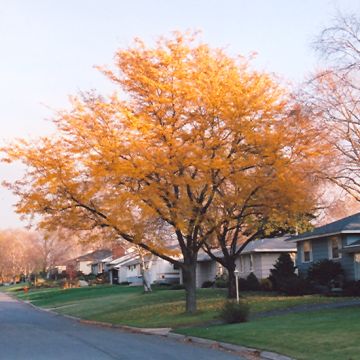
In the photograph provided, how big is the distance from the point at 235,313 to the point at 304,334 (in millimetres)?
6170

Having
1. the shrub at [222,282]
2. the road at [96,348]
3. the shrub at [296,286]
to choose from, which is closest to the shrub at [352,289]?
the shrub at [296,286]

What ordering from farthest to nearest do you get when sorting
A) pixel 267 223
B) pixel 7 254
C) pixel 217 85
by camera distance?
pixel 7 254 < pixel 267 223 < pixel 217 85

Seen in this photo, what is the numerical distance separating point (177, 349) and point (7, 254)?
440 ft

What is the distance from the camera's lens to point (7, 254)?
481ft

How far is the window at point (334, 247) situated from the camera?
130 feet

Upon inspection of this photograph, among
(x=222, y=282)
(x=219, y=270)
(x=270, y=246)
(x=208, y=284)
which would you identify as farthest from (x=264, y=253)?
(x=219, y=270)

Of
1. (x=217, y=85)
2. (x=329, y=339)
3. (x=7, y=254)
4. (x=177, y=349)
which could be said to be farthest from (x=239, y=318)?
(x=7, y=254)

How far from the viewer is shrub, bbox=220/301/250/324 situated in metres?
24.5

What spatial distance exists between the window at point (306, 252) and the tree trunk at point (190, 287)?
13.7 meters

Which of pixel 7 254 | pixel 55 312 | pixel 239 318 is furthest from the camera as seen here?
pixel 7 254

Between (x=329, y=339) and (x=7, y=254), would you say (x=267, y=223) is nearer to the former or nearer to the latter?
(x=329, y=339)

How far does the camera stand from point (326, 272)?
38406 mm

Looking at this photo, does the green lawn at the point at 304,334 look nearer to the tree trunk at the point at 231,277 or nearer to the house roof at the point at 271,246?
the tree trunk at the point at 231,277

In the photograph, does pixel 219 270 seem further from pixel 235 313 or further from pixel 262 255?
pixel 235 313
